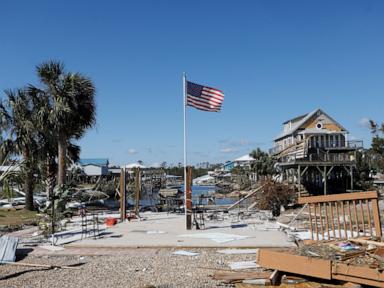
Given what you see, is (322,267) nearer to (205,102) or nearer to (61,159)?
(205,102)

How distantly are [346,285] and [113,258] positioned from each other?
18.5 ft

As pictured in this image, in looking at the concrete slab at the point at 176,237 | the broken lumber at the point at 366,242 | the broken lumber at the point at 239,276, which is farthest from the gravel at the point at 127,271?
the broken lumber at the point at 366,242

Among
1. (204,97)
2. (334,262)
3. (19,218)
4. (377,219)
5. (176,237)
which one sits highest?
(204,97)

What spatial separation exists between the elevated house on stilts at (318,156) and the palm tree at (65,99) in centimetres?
2278

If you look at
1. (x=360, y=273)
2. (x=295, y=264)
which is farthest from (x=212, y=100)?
(x=360, y=273)

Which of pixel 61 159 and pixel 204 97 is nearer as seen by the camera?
pixel 204 97

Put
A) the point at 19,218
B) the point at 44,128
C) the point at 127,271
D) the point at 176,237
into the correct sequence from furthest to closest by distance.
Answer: the point at 44,128, the point at 19,218, the point at 176,237, the point at 127,271

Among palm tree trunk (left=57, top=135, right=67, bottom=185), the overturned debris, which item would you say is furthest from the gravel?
palm tree trunk (left=57, top=135, right=67, bottom=185)

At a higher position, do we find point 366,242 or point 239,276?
point 366,242

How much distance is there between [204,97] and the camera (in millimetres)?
16719

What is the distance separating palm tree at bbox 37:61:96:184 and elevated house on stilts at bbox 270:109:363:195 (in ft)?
74.7

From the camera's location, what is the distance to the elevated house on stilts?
4103 centimetres

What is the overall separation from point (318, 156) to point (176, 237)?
29.9 metres

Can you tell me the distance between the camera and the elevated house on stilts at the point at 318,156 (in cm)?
4103
